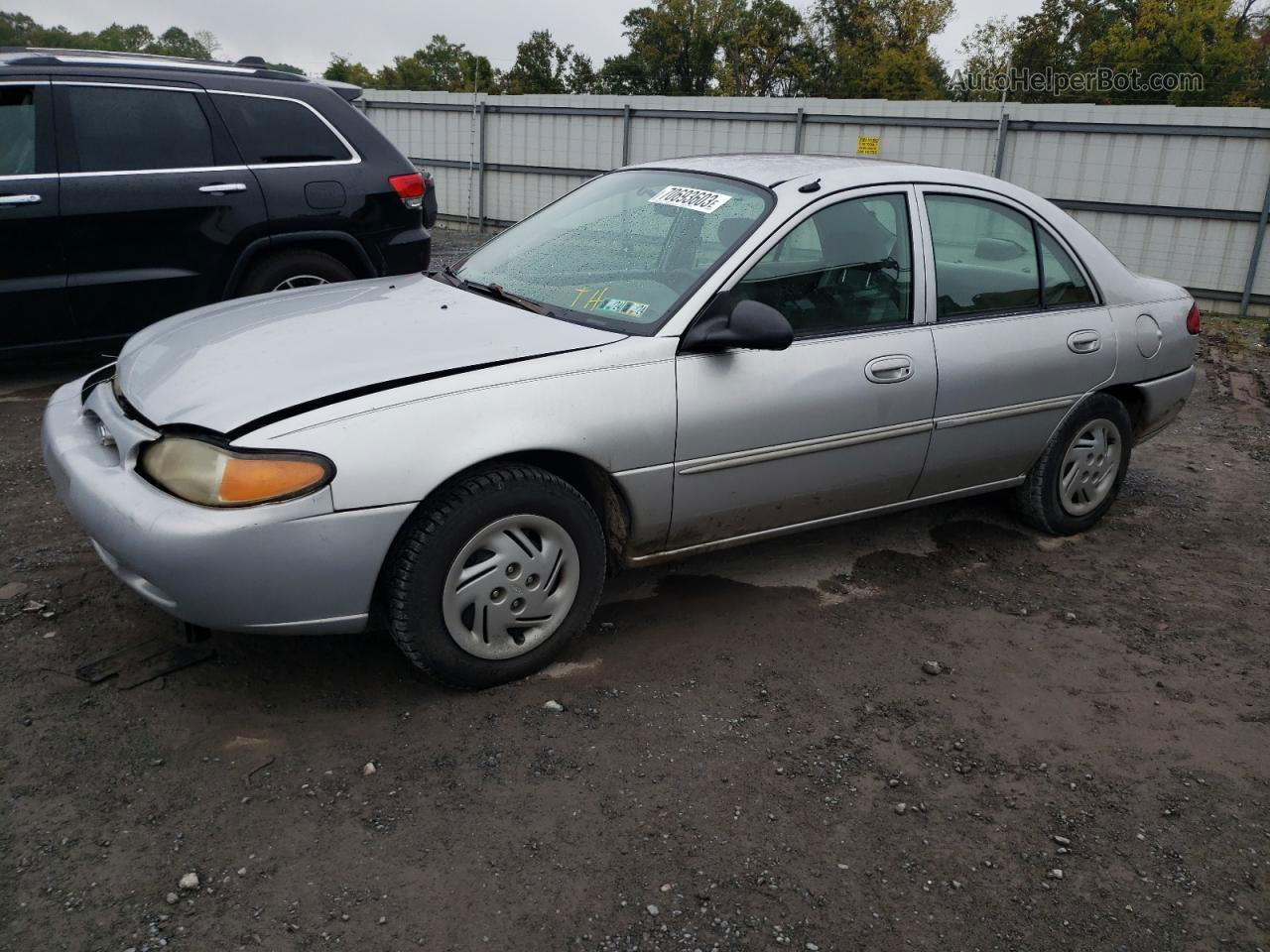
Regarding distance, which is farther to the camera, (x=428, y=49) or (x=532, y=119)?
(x=428, y=49)

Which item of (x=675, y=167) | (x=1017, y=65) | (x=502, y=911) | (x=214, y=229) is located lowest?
(x=502, y=911)

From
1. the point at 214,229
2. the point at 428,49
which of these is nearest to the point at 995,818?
the point at 214,229

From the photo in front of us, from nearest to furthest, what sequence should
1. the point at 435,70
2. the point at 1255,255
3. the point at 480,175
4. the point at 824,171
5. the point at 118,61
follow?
the point at 824,171 < the point at 118,61 < the point at 1255,255 < the point at 480,175 < the point at 435,70

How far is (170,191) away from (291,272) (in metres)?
0.76

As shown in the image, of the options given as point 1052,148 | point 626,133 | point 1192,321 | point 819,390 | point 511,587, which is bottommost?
point 511,587

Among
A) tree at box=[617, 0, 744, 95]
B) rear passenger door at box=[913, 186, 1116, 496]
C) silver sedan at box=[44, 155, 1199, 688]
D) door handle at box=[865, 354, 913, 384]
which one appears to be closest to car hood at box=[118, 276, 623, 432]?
silver sedan at box=[44, 155, 1199, 688]

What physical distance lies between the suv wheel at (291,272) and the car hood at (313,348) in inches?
91.5

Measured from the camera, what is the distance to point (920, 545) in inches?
195

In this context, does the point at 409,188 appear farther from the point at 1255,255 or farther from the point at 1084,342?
the point at 1255,255

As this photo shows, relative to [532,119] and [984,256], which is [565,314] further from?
[532,119]

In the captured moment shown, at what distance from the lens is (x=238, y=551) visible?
9.59 ft

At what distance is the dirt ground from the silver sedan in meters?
0.36

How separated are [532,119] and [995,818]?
15.8 metres
